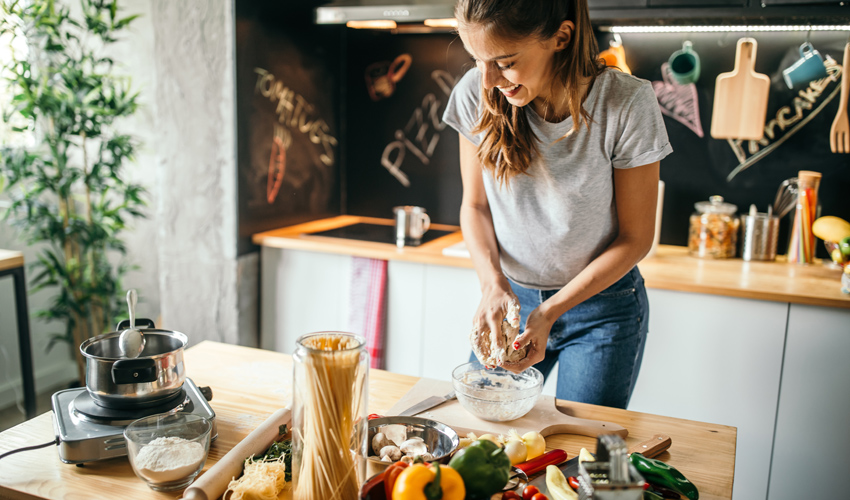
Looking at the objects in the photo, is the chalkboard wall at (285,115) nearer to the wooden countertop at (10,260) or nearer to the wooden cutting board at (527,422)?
the wooden countertop at (10,260)

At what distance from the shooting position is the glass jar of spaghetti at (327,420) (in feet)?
2.53

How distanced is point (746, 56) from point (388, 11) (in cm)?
121

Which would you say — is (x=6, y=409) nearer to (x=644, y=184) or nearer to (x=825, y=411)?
(x=644, y=184)

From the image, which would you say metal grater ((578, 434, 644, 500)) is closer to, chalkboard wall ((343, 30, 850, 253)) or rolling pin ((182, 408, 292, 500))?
rolling pin ((182, 408, 292, 500))

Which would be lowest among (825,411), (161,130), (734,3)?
(825,411)

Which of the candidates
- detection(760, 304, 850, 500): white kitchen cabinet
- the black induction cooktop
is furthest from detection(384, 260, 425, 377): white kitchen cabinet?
detection(760, 304, 850, 500): white kitchen cabinet

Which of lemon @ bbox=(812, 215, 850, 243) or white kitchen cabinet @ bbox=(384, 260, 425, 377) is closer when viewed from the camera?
lemon @ bbox=(812, 215, 850, 243)

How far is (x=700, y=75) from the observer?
2.28m

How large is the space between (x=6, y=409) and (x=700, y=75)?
3.09m

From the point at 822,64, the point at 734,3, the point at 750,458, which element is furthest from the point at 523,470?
the point at 822,64

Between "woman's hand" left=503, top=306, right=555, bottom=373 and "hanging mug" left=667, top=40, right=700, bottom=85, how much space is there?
4.73 feet

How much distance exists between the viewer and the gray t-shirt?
1.21m

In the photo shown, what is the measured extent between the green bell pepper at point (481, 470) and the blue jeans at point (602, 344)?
23.7 inches

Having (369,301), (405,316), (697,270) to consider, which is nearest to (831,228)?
(697,270)
